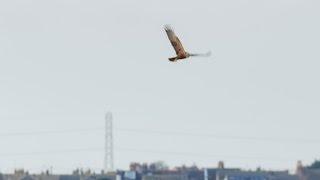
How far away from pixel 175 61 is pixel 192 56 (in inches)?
36.5

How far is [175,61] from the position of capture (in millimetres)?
49406

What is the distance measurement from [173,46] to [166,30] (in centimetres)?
104

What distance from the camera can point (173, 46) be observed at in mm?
51312

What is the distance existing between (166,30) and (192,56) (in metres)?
1.69

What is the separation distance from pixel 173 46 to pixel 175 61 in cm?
203

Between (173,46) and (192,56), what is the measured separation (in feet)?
5.43

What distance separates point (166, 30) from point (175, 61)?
182 cm

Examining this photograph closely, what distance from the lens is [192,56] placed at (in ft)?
164
